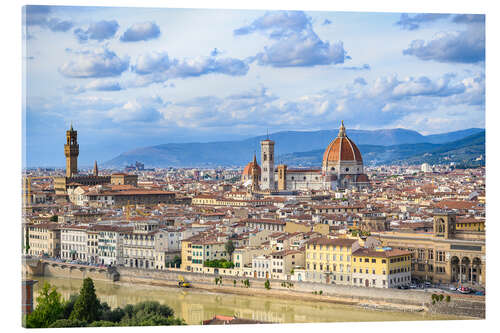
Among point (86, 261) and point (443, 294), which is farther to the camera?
point (86, 261)

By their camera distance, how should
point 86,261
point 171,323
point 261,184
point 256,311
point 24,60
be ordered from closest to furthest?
point 24,60, point 171,323, point 256,311, point 86,261, point 261,184

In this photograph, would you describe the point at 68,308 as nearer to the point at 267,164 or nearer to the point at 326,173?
the point at 267,164

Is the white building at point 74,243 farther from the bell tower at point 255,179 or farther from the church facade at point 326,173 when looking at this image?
the church facade at point 326,173

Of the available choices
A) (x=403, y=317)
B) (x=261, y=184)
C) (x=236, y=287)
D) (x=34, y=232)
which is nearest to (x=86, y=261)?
(x=34, y=232)

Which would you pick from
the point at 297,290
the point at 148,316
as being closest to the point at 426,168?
the point at 297,290

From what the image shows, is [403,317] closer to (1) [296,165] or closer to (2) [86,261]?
(2) [86,261]

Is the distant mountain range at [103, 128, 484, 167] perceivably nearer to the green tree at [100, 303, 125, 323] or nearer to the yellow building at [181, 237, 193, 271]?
the yellow building at [181, 237, 193, 271]
